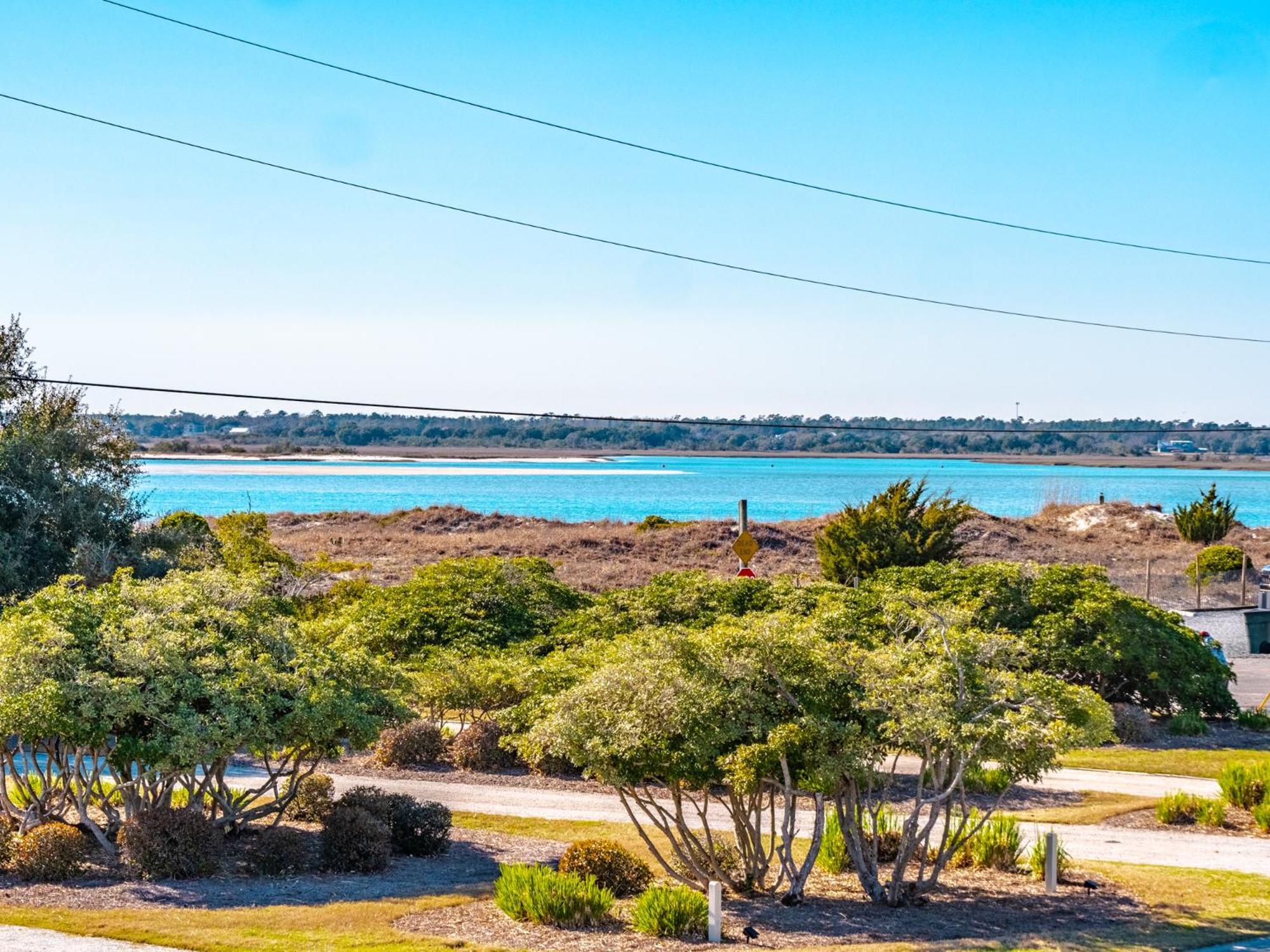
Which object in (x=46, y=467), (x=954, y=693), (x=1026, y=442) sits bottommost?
(x=954, y=693)

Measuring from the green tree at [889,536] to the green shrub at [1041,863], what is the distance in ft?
67.9

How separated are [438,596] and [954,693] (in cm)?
1746

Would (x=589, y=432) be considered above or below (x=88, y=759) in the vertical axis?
above

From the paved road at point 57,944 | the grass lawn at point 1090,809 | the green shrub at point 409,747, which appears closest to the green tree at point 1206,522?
the grass lawn at point 1090,809

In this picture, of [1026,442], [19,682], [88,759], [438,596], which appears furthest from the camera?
[1026,442]

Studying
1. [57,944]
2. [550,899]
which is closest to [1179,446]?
[550,899]

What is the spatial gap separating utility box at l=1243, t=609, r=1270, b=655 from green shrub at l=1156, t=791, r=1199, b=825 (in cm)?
2206

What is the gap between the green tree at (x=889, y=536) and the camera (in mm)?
37281

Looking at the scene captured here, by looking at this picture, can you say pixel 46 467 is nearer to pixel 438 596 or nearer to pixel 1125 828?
pixel 438 596

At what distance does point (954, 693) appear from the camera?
43.8 ft

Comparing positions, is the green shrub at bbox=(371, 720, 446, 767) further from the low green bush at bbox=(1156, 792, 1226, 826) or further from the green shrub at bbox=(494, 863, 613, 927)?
the low green bush at bbox=(1156, 792, 1226, 826)

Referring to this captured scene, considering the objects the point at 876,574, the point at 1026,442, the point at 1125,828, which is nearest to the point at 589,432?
the point at 1026,442

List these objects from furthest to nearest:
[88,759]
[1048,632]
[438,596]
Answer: [438,596], [1048,632], [88,759]

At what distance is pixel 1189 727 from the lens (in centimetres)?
2520
